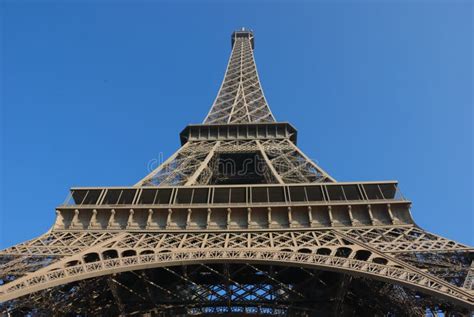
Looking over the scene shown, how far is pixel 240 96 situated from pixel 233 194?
70.9 feet

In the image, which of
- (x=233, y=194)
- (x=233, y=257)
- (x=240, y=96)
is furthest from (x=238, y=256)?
(x=240, y=96)

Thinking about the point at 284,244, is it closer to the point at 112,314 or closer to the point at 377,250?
the point at 377,250

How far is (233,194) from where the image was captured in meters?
20.1

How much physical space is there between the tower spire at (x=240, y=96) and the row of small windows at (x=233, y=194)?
1427 cm

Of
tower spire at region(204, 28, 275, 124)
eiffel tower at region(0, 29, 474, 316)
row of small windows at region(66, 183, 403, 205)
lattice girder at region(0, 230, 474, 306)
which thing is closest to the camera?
lattice girder at region(0, 230, 474, 306)

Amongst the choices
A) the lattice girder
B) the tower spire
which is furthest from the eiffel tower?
the tower spire

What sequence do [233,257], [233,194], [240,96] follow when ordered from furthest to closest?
[240,96]
[233,194]
[233,257]

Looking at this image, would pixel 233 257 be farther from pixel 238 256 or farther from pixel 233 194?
pixel 233 194

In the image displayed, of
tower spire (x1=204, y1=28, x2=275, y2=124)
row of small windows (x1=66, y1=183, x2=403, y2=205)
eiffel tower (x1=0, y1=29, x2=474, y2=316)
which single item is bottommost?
eiffel tower (x1=0, y1=29, x2=474, y2=316)

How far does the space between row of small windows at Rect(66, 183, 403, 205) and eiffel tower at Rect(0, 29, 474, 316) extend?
0.17 feet

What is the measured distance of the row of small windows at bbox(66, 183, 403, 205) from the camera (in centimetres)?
1916

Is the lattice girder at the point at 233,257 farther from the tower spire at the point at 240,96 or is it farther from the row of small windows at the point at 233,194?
the tower spire at the point at 240,96

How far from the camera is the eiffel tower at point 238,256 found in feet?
45.2

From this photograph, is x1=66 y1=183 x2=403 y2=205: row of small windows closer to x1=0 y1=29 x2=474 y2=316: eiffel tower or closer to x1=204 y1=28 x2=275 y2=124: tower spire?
x1=0 y1=29 x2=474 y2=316: eiffel tower
